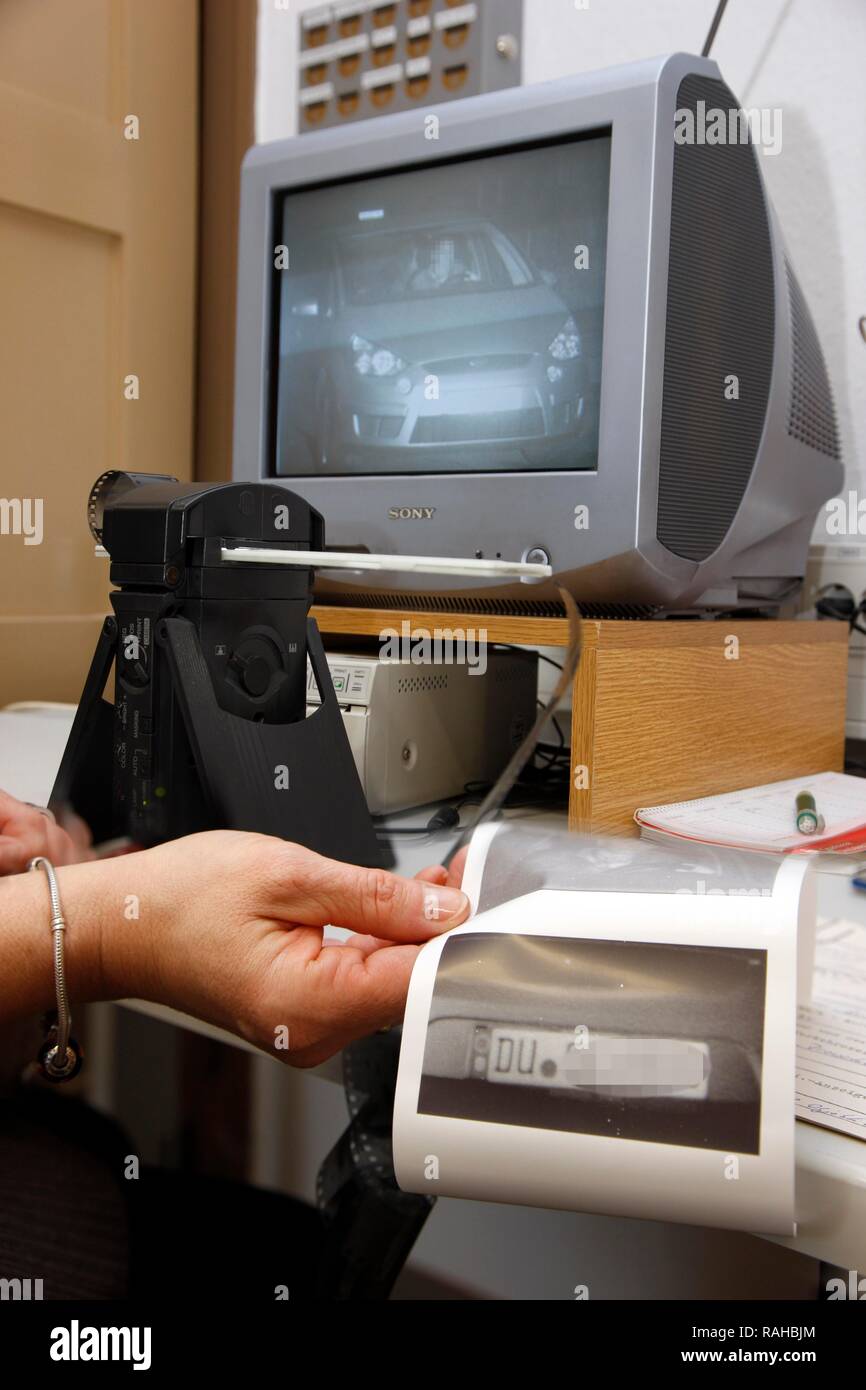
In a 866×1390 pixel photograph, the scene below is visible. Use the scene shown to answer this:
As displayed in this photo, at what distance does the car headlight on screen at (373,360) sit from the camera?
98cm

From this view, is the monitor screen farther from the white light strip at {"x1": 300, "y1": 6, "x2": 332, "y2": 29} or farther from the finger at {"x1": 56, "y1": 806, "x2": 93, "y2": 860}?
the white light strip at {"x1": 300, "y1": 6, "x2": 332, "y2": 29}

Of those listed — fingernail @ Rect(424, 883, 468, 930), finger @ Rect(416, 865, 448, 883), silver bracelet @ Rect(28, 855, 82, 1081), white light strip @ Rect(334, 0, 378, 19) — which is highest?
white light strip @ Rect(334, 0, 378, 19)

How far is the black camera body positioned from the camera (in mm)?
601

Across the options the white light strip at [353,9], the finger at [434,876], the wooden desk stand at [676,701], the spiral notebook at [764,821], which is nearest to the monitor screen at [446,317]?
the wooden desk stand at [676,701]

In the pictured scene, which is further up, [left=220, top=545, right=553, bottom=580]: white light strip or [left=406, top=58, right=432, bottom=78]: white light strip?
[left=406, top=58, right=432, bottom=78]: white light strip

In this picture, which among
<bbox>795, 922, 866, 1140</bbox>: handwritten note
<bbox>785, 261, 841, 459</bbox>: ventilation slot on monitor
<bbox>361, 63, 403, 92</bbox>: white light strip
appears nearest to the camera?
<bbox>795, 922, 866, 1140</bbox>: handwritten note

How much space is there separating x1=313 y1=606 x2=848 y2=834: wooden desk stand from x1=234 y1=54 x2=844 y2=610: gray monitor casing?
55 mm

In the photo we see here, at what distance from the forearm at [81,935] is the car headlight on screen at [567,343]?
0.58 m

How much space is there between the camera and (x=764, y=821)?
0.79m

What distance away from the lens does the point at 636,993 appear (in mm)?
385

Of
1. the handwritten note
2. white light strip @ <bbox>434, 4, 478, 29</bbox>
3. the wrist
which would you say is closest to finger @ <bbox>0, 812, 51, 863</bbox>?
the wrist
